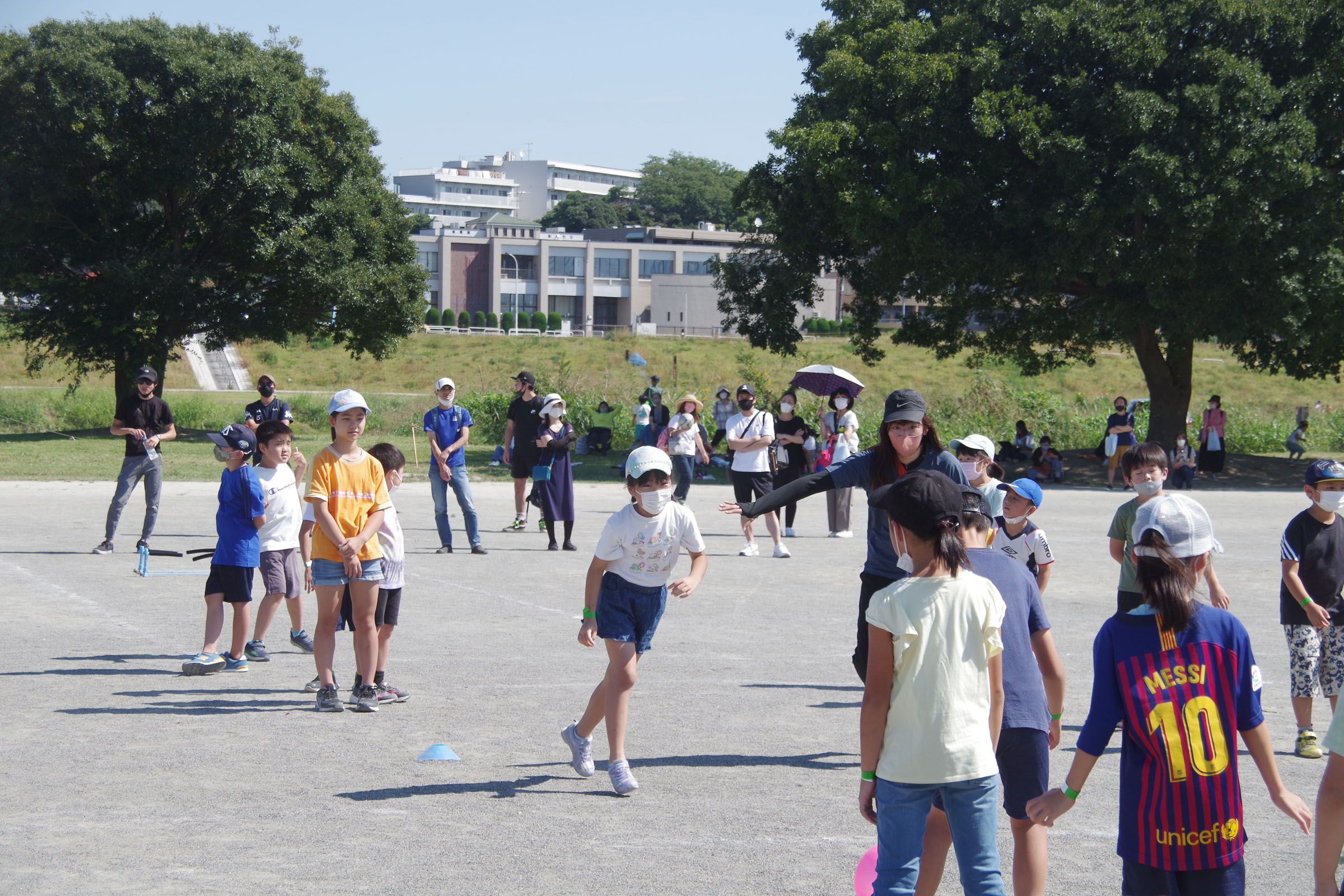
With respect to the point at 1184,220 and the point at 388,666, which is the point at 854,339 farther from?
the point at 388,666

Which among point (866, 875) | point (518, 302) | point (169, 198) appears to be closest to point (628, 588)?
point (866, 875)

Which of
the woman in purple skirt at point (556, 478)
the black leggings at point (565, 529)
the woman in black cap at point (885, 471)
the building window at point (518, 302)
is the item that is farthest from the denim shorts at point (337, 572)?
the building window at point (518, 302)

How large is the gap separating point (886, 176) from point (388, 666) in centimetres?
2021

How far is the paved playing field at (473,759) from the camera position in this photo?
4.66 m

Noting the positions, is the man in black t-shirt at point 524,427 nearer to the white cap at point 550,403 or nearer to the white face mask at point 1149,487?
the white cap at point 550,403

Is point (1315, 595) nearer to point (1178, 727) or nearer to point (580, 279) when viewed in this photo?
point (1178, 727)

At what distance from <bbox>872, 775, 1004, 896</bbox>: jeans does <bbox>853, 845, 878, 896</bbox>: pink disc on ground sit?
35 cm

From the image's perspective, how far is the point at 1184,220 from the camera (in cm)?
2327

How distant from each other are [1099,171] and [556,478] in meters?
15.1

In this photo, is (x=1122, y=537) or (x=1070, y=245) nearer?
(x=1122, y=537)

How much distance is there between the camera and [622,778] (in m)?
5.56

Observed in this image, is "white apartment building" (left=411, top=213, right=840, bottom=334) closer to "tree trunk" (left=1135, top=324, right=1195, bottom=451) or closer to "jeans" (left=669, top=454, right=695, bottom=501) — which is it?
"tree trunk" (left=1135, top=324, right=1195, bottom=451)

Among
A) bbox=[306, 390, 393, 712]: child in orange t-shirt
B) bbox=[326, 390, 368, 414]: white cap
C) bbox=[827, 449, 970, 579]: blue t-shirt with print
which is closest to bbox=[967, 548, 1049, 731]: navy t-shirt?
bbox=[827, 449, 970, 579]: blue t-shirt with print

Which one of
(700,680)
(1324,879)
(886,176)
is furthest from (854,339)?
(1324,879)
